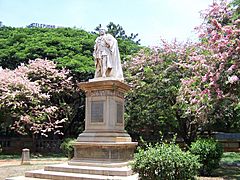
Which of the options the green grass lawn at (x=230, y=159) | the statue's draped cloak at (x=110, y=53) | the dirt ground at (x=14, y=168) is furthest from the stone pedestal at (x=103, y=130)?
the green grass lawn at (x=230, y=159)

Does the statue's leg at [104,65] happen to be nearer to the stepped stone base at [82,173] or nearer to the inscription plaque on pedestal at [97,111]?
the inscription plaque on pedestal at [97,111]

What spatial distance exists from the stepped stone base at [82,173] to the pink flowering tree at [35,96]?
10.8m

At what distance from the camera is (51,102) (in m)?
23.9

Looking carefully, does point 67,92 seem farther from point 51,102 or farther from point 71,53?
point 71,53

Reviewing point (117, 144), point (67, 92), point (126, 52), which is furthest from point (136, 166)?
point (126, 52)

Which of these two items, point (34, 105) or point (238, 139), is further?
point (238, 139)

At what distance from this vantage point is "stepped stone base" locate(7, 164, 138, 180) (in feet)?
28.9

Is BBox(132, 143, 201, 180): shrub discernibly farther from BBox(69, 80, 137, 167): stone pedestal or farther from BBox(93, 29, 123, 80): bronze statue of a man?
BBox(93, 29, 123, 80): bronze statue of a man

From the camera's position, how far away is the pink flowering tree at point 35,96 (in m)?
20.2

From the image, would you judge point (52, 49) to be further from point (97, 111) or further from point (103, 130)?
point (103, 130)

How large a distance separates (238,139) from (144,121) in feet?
36.4

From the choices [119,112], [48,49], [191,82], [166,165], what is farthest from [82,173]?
[48,49]

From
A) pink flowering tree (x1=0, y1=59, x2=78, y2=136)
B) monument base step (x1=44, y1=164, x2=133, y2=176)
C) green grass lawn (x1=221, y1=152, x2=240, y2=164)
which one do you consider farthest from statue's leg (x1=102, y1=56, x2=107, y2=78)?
pink flowering tree (x1=0, y1=59, x2=78, y2=136)

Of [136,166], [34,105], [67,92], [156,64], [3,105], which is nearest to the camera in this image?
[136,166]
